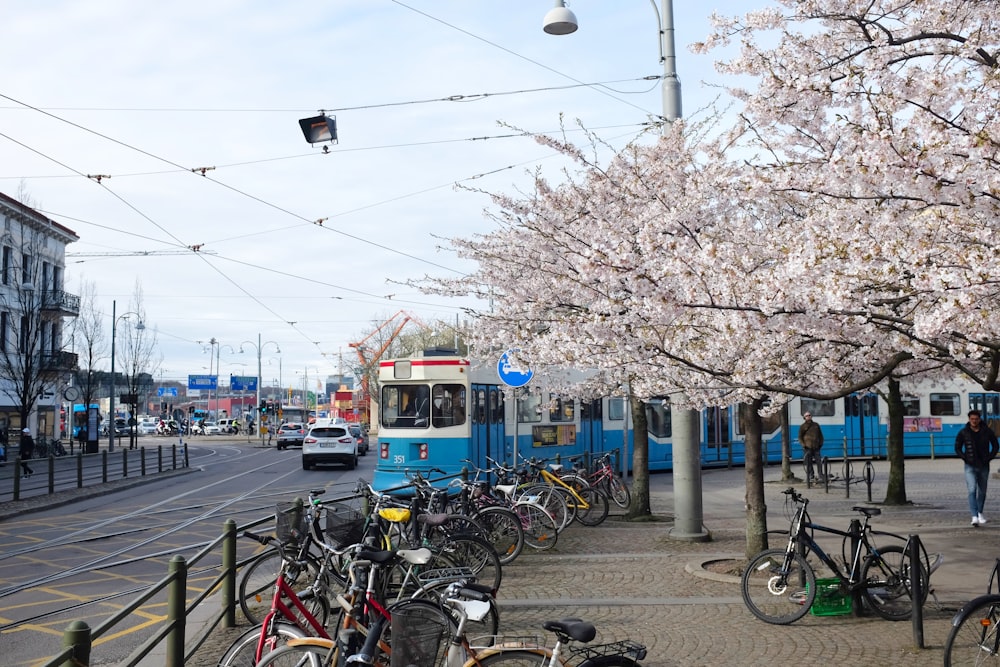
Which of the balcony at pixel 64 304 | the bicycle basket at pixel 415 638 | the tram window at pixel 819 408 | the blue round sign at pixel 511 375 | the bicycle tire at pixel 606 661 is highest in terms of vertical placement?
the balcony at pixel 64 304

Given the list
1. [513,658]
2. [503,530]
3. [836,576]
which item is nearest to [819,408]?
[503,530]

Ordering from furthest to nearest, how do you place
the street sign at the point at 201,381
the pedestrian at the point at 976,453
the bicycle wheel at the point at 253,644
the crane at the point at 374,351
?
the street sign at the point at 201,381 → the crane at the point at 374,351 → the pedestrian at the point at 976,453 → the bicycle wheel at the point at 253,644

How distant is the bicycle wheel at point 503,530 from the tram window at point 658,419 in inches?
599

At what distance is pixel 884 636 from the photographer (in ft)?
23.4

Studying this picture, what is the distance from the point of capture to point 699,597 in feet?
28.4

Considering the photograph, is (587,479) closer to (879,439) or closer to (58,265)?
(879,439)

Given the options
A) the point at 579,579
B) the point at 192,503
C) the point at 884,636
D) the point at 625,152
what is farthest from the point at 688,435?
the point at 192,503

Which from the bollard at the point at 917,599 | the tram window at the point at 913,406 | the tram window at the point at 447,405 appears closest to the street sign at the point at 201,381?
the tram window at the point at 913,406

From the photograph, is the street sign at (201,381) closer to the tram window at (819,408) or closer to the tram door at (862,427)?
the tram window at (819,408)

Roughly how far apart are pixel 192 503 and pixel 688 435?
11060 millimetres

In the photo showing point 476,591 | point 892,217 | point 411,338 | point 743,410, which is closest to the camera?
point 476,591

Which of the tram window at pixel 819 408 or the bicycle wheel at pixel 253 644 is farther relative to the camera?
the tram window at pixel 819 408

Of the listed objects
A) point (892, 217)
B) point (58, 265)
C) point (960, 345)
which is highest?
point (58, 265)

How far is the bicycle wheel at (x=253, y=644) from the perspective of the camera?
5.33m
